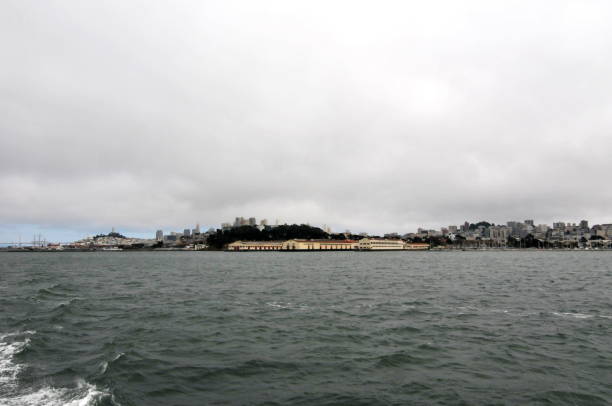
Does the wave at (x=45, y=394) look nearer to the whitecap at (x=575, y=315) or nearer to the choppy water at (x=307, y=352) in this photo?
the choppy water at (x=307, y=352)

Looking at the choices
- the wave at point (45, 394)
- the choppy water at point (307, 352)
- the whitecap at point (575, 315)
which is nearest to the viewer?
the wave at point (45, 394)

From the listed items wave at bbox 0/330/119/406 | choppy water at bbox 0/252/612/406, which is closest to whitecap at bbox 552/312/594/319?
choppy water at bbox 0/252/612/406

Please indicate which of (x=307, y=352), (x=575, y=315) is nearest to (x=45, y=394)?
(x=307, y=352)

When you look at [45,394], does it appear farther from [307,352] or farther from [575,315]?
[575,315]

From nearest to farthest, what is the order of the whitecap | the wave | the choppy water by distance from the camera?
the wave, the choppy water, the whitecap

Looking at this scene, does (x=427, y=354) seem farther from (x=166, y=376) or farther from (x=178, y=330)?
(x=178, y=330)

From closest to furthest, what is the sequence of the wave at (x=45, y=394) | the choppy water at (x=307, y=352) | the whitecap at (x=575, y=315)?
the wave at (x=45, y=394), the choppy water at (x=307, y=352), the whitecap at (x=575, y=315)

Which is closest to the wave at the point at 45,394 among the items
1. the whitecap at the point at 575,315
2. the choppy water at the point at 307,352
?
the choppy water at the point at 307,352

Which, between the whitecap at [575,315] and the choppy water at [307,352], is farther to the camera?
the whitecap at [575,315]

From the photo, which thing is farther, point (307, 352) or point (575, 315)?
point (575, 315)

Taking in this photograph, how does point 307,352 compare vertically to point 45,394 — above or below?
below

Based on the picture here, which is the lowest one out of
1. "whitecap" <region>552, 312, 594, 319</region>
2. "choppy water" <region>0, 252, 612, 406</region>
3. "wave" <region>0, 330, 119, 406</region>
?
"whitecap" <region>552, 312, 594, 319</region>

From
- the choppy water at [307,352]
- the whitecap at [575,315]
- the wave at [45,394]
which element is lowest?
the whitecap at [575,315]

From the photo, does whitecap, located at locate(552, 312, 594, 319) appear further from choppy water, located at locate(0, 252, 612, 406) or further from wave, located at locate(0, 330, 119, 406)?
wave, located at locate(0, 330, 119, 406)
